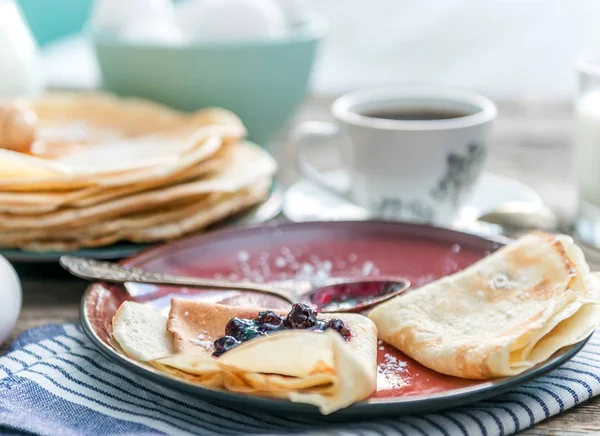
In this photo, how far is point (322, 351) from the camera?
31.3 inches

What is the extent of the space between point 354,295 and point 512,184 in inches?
26.4

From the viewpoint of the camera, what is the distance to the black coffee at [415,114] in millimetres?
1551

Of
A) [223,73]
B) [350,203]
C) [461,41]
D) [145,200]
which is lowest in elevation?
[461,41]

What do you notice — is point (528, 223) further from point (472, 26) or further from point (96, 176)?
point (472, 26)

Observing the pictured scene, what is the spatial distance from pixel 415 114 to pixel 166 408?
0.88 meters

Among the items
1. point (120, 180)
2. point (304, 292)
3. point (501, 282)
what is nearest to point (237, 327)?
point (304, 292)

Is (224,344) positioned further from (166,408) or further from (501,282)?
(501,282)

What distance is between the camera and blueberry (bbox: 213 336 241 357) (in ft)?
2.85

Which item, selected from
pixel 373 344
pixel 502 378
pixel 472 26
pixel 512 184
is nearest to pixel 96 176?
pixel 373 344

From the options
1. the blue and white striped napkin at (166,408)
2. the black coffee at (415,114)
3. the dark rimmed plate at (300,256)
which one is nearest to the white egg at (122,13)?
the black coffee at (415,114)

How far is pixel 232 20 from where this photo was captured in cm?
174

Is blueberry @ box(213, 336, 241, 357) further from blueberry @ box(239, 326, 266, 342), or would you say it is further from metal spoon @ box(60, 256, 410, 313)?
metal spoon @ box(60, 256, 410, 313)

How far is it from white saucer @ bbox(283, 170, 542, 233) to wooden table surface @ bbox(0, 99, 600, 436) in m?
0.09

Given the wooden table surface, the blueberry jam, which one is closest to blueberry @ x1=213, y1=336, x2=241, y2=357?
the blueberry jam
